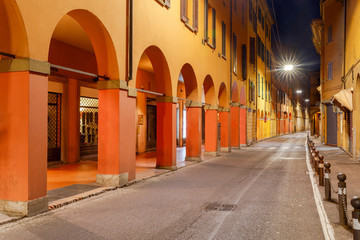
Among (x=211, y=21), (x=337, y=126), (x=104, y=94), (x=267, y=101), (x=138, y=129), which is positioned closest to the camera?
(x=104, y=94)

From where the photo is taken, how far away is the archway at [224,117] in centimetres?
2187

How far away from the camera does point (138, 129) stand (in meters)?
19.9

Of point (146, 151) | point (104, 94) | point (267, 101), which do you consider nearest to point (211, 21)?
point (146, 151)

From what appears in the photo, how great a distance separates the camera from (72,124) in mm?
14930

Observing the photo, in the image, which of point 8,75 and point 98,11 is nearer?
point 8,75

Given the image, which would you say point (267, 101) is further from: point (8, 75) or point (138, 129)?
point (8, 75)

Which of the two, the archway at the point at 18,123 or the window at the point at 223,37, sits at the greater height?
the window at the point at 223,37

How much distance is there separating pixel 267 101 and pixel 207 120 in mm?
26390

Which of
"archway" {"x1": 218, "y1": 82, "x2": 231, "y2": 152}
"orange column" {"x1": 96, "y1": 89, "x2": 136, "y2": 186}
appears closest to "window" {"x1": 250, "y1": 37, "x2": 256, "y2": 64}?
"archway" {"x1": 218, "y1": 82, "x2": 231, "y2": 152}

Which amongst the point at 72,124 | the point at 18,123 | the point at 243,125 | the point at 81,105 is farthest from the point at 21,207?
the point at 243,125

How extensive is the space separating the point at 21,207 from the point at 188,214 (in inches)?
123

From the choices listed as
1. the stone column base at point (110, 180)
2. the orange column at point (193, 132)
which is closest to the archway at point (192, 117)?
the orange column at point (193, 132)

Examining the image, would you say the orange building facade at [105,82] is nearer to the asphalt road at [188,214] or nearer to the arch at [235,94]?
the arch at [235,94]

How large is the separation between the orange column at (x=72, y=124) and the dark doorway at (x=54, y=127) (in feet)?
1.18
